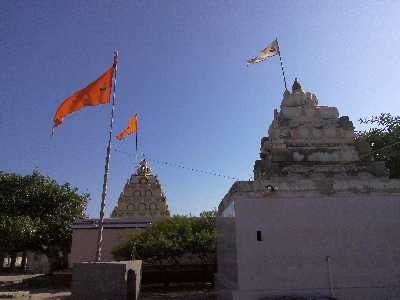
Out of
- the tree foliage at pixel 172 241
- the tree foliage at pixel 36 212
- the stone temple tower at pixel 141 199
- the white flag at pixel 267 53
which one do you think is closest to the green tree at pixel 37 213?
the tree foliage at pixel 36 212

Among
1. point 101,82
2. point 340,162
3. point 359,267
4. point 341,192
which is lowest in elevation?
point 359,267

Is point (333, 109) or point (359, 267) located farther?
point (333, 109)

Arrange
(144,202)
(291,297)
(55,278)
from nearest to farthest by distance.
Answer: (291,297), (55,278), (144,202)

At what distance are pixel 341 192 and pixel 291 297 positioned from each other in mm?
2975

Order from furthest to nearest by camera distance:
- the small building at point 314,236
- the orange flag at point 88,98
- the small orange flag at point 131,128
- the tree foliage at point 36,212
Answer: the tree foliage at point 36,212 < the small orange flag at point 131,128 < the orange flag at point 88,98 < the small building at point 314,236

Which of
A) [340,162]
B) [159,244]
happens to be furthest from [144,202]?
[340,162]

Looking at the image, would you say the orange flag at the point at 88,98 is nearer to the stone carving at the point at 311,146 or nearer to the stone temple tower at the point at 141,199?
the stone carving at the point at 311,146

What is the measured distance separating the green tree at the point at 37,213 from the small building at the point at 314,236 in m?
24.6

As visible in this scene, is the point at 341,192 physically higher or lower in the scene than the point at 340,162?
lower

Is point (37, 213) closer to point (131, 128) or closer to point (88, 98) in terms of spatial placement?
point (131, 128)

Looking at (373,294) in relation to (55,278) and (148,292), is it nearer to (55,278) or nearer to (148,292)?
(148,292)

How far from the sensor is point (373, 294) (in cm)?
880

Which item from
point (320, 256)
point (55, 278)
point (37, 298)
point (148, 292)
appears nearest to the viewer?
point (320, 256)

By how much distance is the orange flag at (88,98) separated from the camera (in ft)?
38.8
